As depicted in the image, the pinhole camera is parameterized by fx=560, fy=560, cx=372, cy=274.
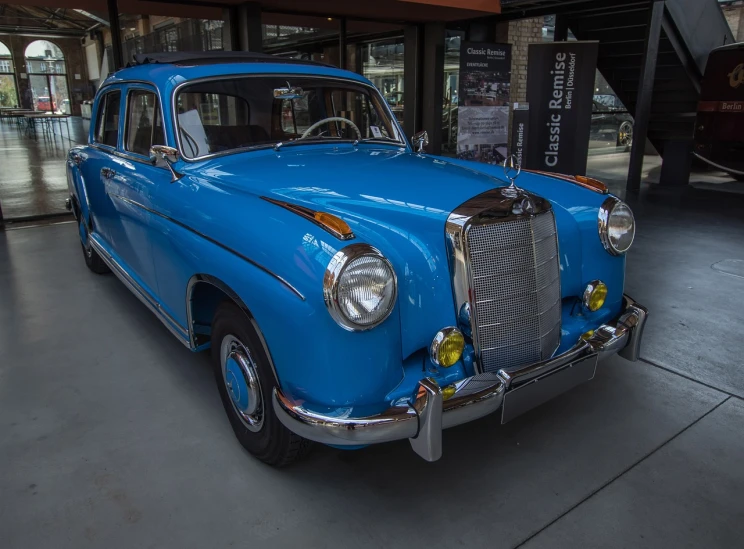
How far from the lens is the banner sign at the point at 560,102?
25.2ft

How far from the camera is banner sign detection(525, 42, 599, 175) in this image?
25.2ft

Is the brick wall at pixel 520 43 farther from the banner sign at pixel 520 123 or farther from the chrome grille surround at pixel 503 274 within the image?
the chrome grille surround at pixel 503 274

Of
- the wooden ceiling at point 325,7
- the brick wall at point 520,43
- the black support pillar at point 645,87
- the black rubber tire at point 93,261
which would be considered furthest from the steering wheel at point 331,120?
the brick wall at point 520,43

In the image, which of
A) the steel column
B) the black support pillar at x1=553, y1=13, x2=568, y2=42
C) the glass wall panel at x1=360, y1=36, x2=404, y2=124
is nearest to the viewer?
the steel column

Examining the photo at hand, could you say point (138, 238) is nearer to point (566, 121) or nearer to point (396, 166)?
point (396, 166)

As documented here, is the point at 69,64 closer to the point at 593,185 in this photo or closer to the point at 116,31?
the point at 116,31

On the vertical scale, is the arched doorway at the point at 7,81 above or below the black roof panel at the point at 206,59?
above

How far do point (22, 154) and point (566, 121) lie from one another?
1231cm

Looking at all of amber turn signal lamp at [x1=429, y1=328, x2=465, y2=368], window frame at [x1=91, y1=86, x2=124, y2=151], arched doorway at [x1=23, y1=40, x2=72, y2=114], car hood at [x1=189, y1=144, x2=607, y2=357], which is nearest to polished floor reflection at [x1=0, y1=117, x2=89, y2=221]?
window frame at [x1=91, y1=86, x2=124, y2=151]

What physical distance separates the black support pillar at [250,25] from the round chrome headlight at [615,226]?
17.3ft

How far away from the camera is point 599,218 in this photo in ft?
8.49

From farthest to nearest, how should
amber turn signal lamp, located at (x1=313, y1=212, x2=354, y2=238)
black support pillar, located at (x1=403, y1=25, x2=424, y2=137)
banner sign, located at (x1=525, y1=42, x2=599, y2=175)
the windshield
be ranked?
black support pillar, located at (x1=403, y1=25, x2=424, y2=137) → banner sign, located at (x1=525, y1=42, x2=599, y2=175) → the windshield → amber turn signal lamp, located at (x1=313, y1=212, x2=354, y2=238)

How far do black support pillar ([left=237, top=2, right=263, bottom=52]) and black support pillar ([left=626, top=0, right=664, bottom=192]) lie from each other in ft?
17.8

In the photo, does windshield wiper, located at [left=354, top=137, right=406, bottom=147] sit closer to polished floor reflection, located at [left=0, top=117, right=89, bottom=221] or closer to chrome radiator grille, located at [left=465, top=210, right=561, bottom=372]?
chrome radiator grille, located at [left=465, top=210, right=561, bottom=372]
